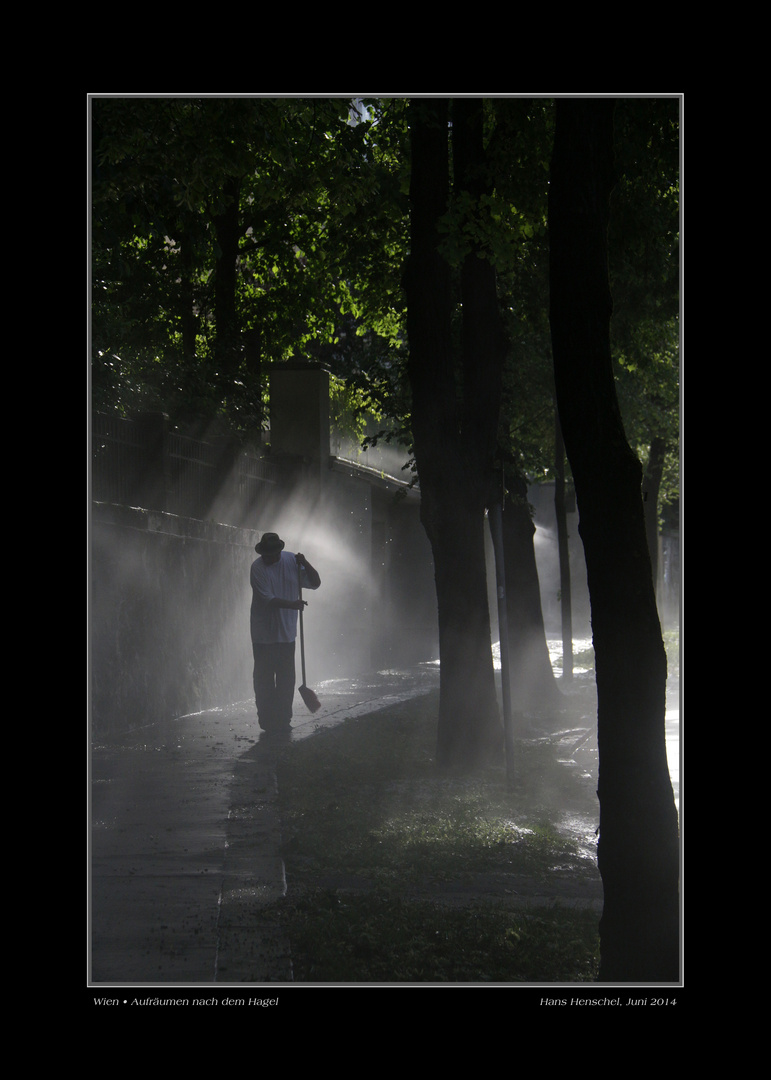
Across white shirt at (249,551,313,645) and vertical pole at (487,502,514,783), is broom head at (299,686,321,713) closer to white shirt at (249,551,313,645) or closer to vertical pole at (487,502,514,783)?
white shirt at (249,551,313,645)

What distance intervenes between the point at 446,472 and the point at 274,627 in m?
2.72

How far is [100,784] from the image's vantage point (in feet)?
29.5

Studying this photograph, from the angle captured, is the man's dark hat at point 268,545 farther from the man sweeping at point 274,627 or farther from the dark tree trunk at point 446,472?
the dark tree trunk at point 446,472

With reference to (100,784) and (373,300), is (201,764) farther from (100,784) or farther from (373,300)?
(373,300)

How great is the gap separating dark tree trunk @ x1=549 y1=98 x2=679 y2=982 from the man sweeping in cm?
696

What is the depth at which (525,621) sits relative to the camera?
16.6 meters

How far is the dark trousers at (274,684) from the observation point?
38.7 feet

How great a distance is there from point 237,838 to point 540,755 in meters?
5.00

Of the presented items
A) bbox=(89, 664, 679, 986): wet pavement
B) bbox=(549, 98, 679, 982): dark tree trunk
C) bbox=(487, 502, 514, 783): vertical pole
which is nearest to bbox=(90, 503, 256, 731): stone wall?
bbox=(89, 664, 679, 986): wet pavement

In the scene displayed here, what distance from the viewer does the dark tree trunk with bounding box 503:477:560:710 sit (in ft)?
53.9

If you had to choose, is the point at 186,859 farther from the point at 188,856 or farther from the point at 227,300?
the point at 227,300

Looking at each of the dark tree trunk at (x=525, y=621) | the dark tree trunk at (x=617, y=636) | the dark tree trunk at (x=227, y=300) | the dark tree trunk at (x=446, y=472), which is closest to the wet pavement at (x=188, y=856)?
the dark tree trunk at (x=617, y=636)

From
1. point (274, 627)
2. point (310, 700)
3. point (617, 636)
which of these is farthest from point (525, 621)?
point (617, 636)
